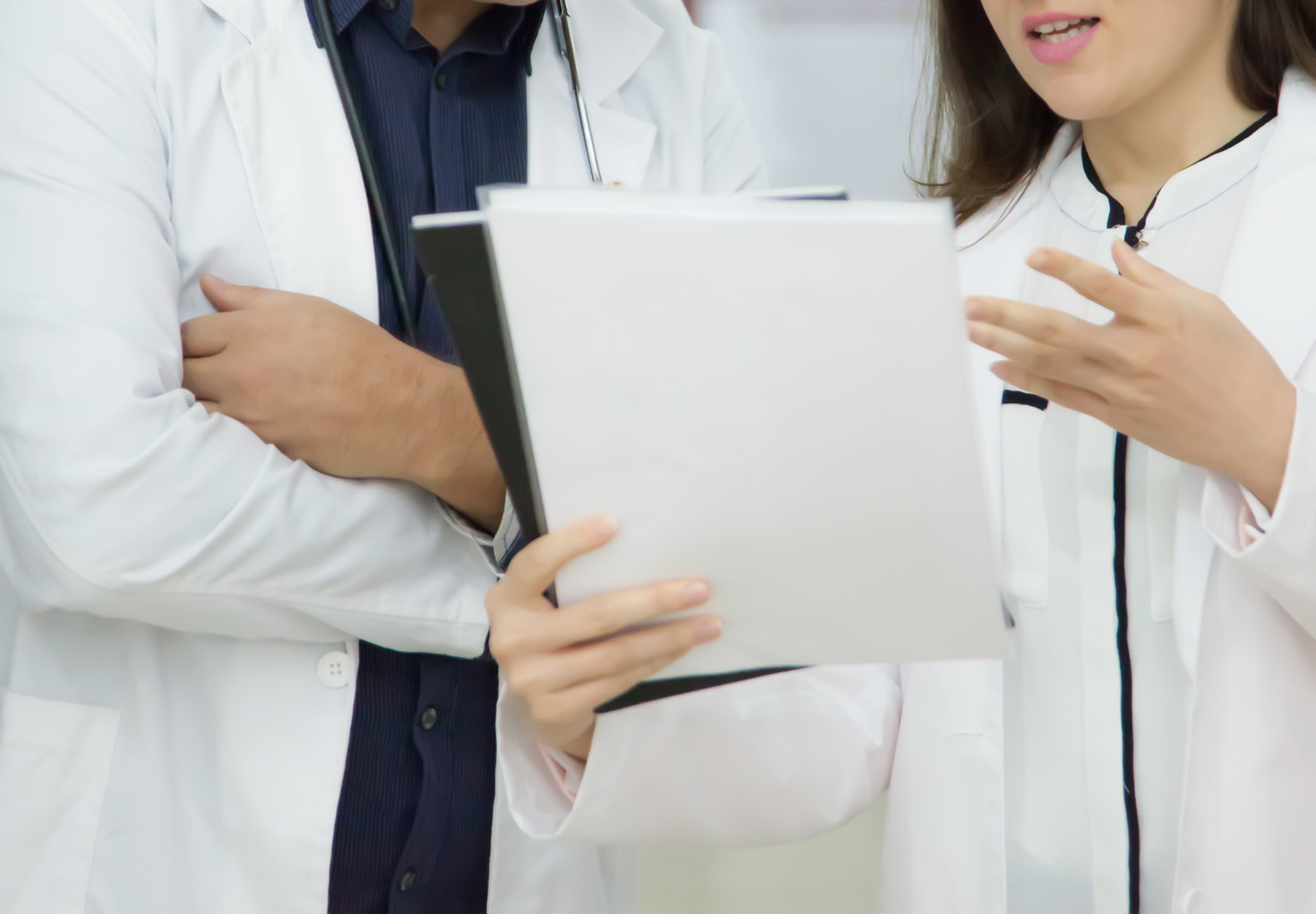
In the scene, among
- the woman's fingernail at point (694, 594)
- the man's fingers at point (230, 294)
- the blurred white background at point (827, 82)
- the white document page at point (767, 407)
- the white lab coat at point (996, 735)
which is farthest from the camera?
the blurred white background at point (827, 82)

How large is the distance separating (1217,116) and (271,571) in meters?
0.85

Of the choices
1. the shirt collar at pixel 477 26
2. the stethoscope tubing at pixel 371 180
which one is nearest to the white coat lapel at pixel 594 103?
the shirt collar at pixel 477 26

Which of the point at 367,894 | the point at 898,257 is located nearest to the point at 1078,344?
the point at 898,257

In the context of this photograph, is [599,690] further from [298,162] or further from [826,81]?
[826,81]

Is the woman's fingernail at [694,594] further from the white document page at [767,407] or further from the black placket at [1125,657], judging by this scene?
the black placket at [1125,657]

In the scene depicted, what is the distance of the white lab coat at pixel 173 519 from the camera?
2.78ft

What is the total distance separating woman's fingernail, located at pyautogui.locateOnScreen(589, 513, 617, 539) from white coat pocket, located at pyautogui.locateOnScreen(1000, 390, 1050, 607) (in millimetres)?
413

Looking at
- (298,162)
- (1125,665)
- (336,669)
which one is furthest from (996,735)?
(298,162)

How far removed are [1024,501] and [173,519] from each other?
2.16 ft

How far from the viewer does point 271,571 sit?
35.0 inches

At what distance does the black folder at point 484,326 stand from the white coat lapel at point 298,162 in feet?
1.25

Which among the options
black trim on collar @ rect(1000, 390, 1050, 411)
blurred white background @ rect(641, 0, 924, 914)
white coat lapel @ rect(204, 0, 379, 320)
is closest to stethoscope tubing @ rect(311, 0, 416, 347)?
white coat lapel @ rect(204, 0, 379, 320)

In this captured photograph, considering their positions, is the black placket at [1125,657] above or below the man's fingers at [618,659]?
below

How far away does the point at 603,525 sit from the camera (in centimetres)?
69
